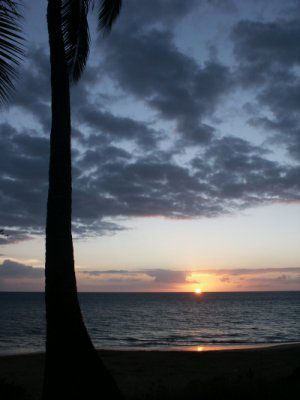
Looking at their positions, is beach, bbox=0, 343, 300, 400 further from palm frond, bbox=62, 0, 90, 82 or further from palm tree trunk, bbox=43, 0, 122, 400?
palm frond, bbox=62, 0, 90, 82

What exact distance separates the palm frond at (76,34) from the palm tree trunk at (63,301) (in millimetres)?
1827

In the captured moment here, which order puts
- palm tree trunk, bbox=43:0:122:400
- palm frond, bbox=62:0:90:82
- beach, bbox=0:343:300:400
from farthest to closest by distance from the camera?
1. beach, bbox=0:343:300:400
2. palm frond, bbox=62:0:90:82
3. palm tree trunk, bbox=43:0:122:400

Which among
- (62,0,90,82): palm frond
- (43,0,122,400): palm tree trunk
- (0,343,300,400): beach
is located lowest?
(0,343,300,400): beach

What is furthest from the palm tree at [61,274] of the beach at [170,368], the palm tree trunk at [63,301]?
the beach at [170,368]

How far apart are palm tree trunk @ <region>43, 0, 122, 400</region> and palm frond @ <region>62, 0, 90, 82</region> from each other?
183cm

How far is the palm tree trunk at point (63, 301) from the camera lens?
5773 millimetres

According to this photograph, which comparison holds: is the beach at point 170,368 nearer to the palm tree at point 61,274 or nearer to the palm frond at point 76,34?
the palm tree at point 61,274

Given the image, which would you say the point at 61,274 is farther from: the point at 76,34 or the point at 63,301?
the point at 76,34

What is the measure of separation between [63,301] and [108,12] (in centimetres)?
618

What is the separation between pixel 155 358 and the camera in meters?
24.2

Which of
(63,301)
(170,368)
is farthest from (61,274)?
(170,368)

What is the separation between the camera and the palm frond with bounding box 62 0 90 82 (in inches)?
334

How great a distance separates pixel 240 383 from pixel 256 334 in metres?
39.5

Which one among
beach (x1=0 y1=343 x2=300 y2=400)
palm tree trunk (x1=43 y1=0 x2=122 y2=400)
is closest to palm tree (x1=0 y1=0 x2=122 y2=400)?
palm tree trunk (x1=43 y1=0 x2=122 y2=400)
